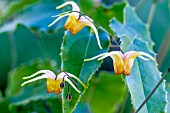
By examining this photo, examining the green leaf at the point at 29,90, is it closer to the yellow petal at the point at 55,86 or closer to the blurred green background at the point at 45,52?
the blurred green background at the point at 45,52

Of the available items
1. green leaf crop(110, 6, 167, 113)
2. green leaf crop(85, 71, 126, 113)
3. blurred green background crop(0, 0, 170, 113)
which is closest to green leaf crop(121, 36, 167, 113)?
green leaf crop(110, 6, 167, 113)

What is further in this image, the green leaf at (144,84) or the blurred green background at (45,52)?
the blurred green background at (45,52)

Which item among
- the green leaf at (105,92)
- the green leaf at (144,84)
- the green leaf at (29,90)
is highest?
the green leaf at (144,84)

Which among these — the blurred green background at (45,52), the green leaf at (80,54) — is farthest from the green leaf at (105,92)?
the green leaf at (80,54)

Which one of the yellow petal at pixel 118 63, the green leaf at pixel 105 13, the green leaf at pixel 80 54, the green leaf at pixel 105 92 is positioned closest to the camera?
the yellow petal at pixel 118 63

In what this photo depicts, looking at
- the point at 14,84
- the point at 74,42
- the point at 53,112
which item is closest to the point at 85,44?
the point at 74,42

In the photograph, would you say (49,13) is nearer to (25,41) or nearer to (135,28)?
(135,28)

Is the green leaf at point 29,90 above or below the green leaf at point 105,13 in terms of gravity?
below
